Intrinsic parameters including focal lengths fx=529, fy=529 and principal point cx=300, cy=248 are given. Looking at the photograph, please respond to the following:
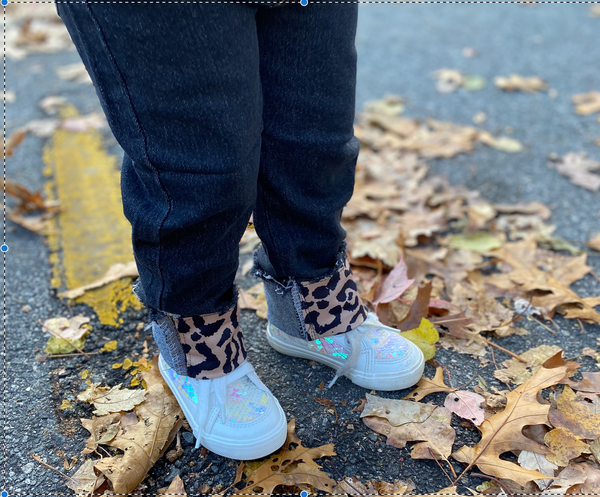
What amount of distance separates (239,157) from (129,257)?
1.04m

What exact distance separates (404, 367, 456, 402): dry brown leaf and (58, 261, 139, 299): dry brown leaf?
3.06 ft

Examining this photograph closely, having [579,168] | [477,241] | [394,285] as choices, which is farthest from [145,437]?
[579,168]

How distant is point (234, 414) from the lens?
1149 mm

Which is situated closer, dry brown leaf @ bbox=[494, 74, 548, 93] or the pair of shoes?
the pair of shoes

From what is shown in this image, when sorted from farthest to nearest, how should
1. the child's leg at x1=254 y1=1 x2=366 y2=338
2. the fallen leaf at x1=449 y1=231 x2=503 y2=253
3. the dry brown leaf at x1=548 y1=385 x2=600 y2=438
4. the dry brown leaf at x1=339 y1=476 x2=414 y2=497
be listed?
1. the fallen leaf at x1=449 y1=231 x2=503 y2=253
2. the dry brown leaf at x1=548 y1=385 x2=600 y2=438
3. the dry brown leaf at x1=339 y1=476 x2=414 y2=497
4. the child's leg at x1=254 y1=1 x2=366 y2=338

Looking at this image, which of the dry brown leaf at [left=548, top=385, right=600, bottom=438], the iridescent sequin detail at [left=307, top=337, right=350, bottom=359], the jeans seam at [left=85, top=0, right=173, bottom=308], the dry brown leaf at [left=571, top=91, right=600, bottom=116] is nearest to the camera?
the jeans seam at [left=85, top=0, right=173, bottom=308]

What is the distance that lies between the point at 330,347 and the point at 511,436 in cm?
44

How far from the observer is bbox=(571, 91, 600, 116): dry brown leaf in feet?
8.87

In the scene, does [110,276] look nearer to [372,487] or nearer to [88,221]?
[88,221]

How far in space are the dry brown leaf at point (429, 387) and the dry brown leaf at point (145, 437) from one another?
1.83ft

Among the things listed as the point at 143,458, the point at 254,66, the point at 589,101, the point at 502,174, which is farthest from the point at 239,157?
the point at 589,101

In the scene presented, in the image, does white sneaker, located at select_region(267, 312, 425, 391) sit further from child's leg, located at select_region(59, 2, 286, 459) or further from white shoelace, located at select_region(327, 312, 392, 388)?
child's leg, located at select_region(59, 2, 286, 459)

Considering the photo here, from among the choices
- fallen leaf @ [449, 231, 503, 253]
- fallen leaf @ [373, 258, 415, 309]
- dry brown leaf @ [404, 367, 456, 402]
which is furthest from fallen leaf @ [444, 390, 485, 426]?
fallen leaf @ [449, 231, 503, 253]

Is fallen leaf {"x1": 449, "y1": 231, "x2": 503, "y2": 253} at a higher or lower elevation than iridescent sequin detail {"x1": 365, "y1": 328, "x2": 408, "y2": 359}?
lower
